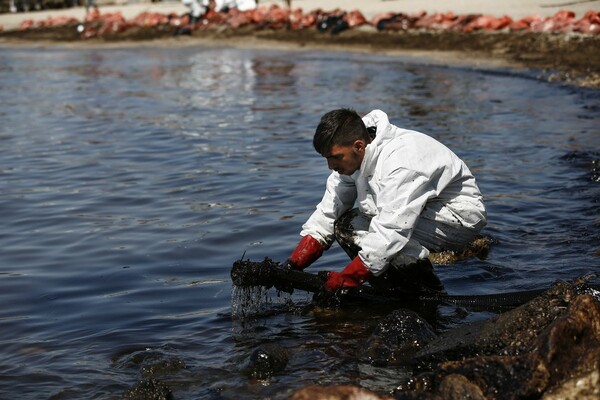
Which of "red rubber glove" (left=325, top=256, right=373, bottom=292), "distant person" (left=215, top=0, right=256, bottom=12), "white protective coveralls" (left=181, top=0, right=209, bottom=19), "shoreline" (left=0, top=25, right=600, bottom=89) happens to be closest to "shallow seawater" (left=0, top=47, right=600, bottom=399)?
"red rubber glove" (left=325, top=256, right=373, bottom=292)

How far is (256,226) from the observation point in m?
8.80

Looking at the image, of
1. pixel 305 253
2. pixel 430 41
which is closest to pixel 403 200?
pixel 305 253

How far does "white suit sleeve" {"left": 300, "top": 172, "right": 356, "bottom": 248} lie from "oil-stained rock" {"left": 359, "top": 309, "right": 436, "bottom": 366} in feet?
3.54

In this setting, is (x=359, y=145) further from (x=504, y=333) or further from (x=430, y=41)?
(x=430, y=41)

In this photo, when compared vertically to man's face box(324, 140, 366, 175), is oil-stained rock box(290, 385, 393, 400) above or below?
below

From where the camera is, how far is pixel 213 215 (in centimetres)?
925

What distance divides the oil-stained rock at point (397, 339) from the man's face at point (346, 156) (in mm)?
966

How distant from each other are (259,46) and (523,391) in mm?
24520

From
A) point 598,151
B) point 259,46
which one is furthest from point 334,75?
point 598,151

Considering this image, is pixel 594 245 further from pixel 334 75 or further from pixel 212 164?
pixel 334 75

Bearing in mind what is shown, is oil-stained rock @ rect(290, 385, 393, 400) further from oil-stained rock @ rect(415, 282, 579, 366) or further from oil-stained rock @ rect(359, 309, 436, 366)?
oil-stained rock @ rect(359, 309, 436, 366)

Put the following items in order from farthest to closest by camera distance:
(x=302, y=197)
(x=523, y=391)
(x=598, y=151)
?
(x=598, y=151)
(x=302, y=197)
(x=523, y=391)

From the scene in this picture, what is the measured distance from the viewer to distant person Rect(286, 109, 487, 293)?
18.6ft

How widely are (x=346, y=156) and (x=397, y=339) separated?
3.84 ft
